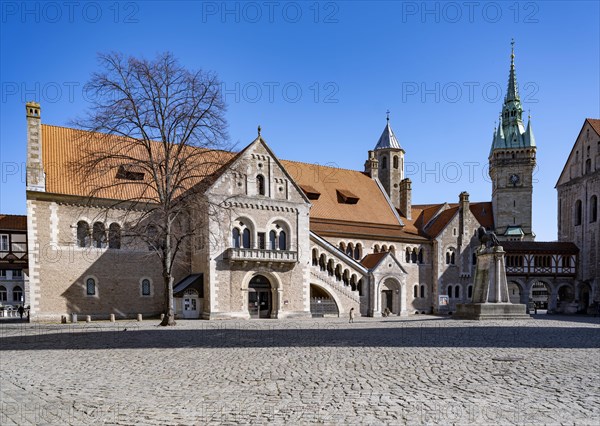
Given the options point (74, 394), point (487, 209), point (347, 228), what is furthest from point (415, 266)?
point (74, 394)

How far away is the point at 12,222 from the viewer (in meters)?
37.4

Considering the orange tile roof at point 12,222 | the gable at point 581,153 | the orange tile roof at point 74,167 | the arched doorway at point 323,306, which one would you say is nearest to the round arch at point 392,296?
the arched doorway at point 323,306

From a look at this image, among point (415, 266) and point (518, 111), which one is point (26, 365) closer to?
point (415, 266)

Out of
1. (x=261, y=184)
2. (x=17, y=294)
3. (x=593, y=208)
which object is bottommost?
(x=17, y=294)

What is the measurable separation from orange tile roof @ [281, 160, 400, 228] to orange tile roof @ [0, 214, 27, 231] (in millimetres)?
21706

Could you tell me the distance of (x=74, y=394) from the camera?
29.8ft

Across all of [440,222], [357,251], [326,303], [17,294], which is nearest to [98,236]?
[326,303]

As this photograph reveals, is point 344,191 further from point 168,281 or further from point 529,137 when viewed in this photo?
point 529,137

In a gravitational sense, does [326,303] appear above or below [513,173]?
below

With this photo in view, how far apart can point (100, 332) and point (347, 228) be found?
2366 centimetres

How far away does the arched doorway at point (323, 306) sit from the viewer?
3456cm

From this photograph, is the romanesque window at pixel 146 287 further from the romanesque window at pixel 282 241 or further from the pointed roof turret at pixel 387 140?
the pointed roof turret at pixel 387 140

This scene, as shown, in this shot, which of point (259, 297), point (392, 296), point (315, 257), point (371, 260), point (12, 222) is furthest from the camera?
point (392, 296)

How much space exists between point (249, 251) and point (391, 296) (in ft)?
49.0
